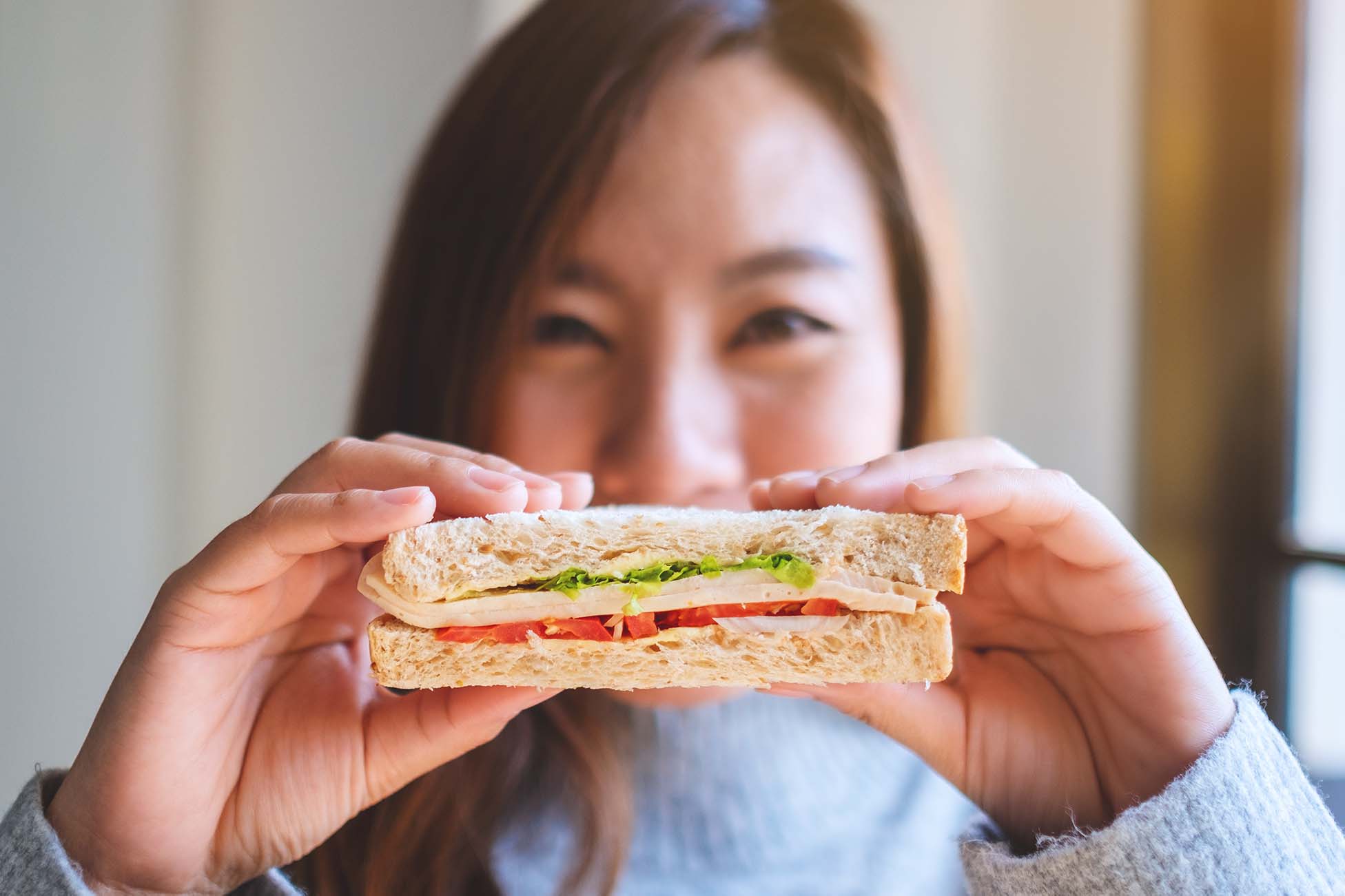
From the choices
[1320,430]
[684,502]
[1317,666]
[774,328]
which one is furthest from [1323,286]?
[684,502]

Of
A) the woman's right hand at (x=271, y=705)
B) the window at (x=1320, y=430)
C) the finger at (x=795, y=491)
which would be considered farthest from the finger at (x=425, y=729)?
the window at (x=1320, y=430)

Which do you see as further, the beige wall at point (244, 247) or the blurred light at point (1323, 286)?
the blurred light at point (1323, 286)

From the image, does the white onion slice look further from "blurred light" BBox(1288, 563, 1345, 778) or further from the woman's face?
"blurred light" BBox(1288, 563, 1345, 778)

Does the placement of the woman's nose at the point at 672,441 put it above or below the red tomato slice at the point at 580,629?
above

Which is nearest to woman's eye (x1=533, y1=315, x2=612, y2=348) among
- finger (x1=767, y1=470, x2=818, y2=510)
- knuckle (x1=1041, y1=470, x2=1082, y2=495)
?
finger (x1=767, y1=470, x2=818, y2=510)

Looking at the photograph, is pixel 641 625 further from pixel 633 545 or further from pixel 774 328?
pixel 774 328

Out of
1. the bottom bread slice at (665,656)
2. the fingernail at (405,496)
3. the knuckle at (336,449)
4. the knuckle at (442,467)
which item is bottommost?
the bottom bread slice at (665,656)

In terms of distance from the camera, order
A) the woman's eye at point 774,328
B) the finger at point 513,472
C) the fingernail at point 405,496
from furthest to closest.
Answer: the woman's eye at point 774,328 → the finger at point 513,472 → the fingernail at point 405,496

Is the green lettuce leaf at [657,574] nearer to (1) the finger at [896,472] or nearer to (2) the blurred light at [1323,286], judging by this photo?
(1) the finger at [896,472]
